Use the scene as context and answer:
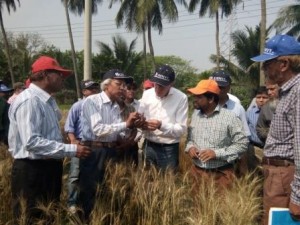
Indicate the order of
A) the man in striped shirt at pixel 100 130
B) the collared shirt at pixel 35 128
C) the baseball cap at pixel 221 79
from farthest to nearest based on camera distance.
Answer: the baseball cap at pixel 221 79
the man in striped shirt at pixel 100 130
the collared shirt at pixel 35 128

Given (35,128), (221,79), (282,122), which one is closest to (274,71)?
(282,122)

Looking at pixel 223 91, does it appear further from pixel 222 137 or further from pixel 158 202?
pixel 158 202

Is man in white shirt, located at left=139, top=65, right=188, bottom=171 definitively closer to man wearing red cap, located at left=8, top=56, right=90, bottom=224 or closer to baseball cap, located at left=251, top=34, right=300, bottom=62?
man wearing red cap, located at left=8, top=56, right=90, bottom=224

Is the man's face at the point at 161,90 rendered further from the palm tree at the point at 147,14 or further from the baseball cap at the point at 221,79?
the palm tree at the point at 147,14

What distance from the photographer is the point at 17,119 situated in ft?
11.1

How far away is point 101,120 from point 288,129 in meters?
1.94

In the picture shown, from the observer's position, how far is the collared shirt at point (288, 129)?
103 inches

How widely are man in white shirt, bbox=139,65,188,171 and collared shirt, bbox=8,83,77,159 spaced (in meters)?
1.24

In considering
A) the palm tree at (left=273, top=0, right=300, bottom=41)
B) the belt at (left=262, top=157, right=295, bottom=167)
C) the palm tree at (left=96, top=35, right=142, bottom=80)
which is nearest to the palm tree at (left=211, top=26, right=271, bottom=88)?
the palm tree at (left=273, top=0, right=300, bottom=41)

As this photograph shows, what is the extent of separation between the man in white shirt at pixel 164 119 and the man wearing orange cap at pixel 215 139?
441mm

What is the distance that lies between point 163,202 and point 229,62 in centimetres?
2474

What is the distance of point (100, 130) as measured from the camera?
4.12m

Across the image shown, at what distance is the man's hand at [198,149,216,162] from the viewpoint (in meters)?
3.96

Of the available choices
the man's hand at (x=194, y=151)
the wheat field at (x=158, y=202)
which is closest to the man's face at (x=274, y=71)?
the wheat field at (x=158, y=202)
